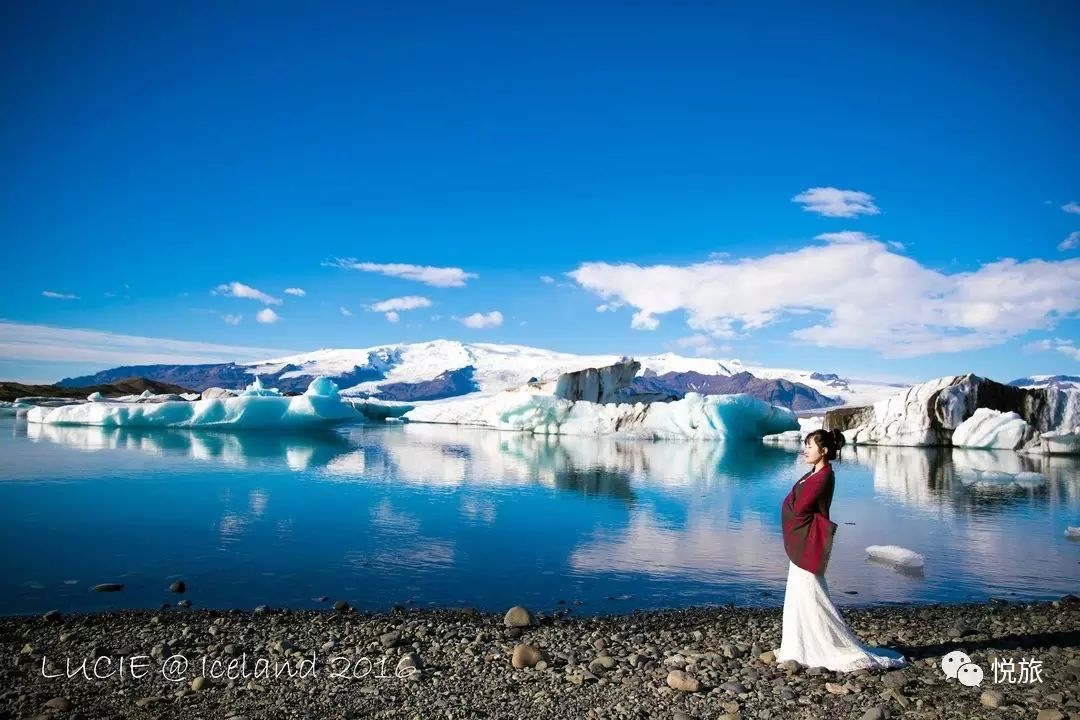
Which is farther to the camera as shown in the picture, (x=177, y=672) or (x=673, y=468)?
(x=673, y=468)

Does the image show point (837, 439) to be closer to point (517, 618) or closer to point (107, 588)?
point (517, 618)

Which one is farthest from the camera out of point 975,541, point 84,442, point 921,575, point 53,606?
point 84,442

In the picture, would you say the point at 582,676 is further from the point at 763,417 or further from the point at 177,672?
the point at 763,417

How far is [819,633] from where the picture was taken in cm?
409

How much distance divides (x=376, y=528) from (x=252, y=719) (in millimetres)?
6272

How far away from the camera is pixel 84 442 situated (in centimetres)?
2355

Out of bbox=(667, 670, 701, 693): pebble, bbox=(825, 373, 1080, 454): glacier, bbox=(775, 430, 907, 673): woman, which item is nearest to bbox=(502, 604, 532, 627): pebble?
bbox=(667, 670, 701, 693): pebble

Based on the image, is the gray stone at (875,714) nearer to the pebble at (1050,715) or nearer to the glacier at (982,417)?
the pebble at (1050,715)

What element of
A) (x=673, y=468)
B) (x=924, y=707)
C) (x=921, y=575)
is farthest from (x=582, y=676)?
(x=673, y=468)

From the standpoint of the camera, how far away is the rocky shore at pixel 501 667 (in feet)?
12.2

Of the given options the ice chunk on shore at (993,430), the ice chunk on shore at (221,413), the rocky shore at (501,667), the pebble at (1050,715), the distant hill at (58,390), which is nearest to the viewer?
the pebble at (1050,715)

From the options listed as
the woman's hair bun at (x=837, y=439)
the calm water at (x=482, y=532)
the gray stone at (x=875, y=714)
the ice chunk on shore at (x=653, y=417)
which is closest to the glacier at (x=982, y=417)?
the ice chunk on shore at (x=653, y=417)

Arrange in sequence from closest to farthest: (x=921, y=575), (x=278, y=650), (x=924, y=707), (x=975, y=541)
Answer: (x=924, y=707) < (x=278, y=650) < (x=921, y=575) < (x=975, y=541)

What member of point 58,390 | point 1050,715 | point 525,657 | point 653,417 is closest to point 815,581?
point 1050,715
